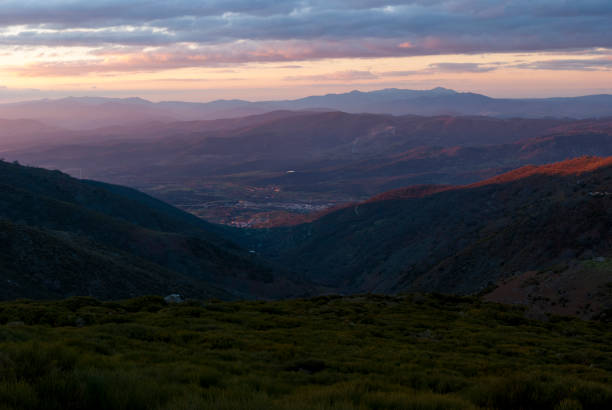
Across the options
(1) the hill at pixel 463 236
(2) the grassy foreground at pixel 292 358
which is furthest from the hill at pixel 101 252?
(2) the grassy foreground at pixel 292 358

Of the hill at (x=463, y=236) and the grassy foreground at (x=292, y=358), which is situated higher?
the grassy foreground at (x=292, y=358)

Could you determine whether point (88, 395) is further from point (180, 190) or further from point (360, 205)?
point (180, 190)

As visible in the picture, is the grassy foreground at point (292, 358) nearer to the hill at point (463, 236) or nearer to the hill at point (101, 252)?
the hill at point (463, 236)

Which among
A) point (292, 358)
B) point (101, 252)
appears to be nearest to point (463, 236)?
point (101, 252)

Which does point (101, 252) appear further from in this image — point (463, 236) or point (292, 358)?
point (463, 236)

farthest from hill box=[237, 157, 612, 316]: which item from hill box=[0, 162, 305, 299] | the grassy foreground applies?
hill box=[0, 162, 305, 299]

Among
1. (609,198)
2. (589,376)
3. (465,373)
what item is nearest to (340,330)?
(465,373)

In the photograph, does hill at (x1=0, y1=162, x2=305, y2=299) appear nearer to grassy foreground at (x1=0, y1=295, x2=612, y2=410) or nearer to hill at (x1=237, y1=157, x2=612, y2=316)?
hill at (x1=237, y1=157, x2=612, y2=316)
